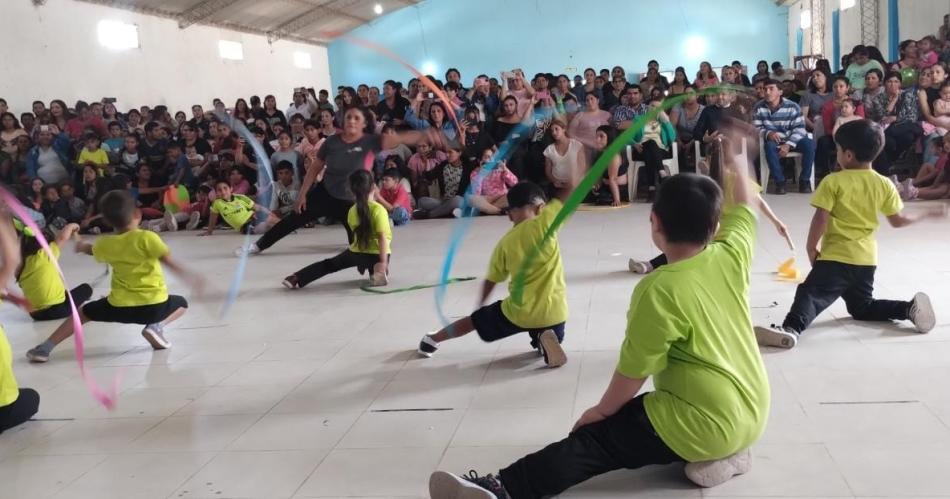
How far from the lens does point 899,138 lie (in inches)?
332

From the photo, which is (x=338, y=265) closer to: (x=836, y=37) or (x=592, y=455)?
(x=592, y=455)

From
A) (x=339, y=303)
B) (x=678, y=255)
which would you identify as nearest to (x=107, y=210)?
(x=339, y=303)

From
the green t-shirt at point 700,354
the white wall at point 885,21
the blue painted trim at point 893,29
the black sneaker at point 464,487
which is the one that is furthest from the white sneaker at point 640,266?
the blue painted trim at point 893,29

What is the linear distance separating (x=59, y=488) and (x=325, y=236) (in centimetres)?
566

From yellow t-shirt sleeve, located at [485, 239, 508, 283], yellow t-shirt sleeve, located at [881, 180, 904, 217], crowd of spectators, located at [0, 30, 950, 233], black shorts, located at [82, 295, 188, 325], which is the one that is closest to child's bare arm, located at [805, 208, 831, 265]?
yellow t-shirt sleeve, located at [881, 180, 904, 217]

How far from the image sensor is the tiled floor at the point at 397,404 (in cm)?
249

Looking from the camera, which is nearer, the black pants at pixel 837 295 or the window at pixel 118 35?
the black pants at pixel 837 295

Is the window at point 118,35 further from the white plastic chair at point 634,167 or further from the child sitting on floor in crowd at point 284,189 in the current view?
the white plastic chair at point 634,167

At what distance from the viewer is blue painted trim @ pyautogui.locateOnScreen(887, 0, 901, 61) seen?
13.6m

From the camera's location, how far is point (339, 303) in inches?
203

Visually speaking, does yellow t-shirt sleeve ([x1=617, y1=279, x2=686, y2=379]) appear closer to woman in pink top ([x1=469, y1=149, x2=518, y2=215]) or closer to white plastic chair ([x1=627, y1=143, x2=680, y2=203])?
woman in pink top ([x1=469, y1=149, x2=518, y2=215])

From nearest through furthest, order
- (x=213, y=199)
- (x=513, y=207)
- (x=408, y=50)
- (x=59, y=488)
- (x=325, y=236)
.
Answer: (x=59, y=488) → (x=513, y=207) → (x=325, y=236) → (x=213, y=199) → (x=408, y=50)

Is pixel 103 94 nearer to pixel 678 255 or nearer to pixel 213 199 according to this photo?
pixel 213 199

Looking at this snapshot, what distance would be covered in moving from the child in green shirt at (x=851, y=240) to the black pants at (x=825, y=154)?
18.4ft
